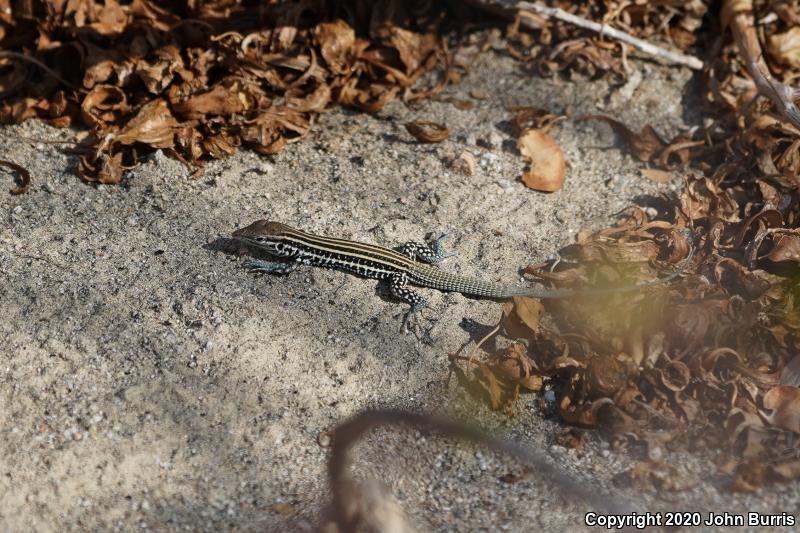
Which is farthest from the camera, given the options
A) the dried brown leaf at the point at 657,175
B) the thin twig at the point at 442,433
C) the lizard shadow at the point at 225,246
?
the dried brown leaf at the point at 657,175

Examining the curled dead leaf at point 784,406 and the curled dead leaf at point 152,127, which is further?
the curled dead leaf at point 152,127

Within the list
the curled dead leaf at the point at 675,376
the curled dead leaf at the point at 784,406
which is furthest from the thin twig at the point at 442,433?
the curled dead leaf at the point at 784,406

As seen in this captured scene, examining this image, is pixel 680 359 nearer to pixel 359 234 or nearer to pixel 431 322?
pixel 431 322

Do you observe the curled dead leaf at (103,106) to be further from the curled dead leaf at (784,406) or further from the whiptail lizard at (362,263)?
the curled dead leaf at (784,406)

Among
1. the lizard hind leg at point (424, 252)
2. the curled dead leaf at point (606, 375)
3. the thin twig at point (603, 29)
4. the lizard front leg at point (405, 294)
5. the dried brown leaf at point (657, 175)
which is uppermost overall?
the thin twig at point (603, 29)

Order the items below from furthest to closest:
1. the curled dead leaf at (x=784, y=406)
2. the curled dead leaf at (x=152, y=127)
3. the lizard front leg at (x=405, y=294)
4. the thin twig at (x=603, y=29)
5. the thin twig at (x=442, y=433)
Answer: the thin twig at (x=603, y=29), the curled dead leaf at (x=152, y=127), the lizard front leg at (x=405, y=294), the curled dead leaf at (x=784, y=406), the thin twig at (x=442, y=433)

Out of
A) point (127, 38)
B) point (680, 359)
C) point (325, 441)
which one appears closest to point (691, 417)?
point (680, 359)

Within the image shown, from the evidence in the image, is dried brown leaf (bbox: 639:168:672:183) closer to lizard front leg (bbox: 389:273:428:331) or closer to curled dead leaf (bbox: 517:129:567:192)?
curled dead leaf (bbox: 517:129:567:192)
